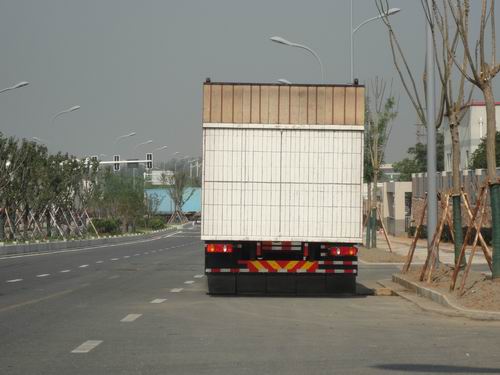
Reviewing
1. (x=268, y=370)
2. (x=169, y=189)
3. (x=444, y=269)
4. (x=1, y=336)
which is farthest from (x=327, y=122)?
(x=169, y=189)

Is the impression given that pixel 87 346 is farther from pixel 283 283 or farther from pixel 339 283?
pixel 339 283

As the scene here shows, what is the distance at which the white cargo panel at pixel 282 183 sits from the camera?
19203mm

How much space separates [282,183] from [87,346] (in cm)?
773

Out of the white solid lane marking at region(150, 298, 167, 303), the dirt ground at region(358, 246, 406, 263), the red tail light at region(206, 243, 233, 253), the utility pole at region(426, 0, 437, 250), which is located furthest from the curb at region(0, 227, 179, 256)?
the red tail light at region(206, 243, 233, 253)

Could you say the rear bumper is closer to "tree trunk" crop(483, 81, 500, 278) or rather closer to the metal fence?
"tree trunk" crop(483, 81, 500, 278)

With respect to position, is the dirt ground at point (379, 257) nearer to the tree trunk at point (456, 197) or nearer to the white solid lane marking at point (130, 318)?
the tree trunk at point (456, 197)

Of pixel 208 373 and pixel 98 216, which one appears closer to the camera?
pixel 208 373

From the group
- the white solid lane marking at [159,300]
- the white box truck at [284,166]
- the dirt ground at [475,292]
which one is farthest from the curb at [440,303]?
the white solid lane marking at [159,300]

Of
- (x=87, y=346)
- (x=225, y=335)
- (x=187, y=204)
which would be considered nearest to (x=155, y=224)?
(x=187, y=204)

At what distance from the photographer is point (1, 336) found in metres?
13.2

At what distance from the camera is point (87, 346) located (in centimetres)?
1216

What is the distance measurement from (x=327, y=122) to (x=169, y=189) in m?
124

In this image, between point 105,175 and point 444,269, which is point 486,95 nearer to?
point 444,269

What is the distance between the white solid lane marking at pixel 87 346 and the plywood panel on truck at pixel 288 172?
6.87m
